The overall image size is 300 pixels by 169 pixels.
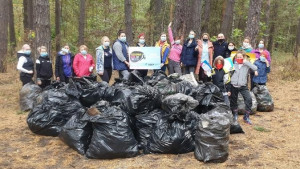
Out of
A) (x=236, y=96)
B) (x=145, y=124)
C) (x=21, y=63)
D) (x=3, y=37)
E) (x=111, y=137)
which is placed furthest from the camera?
(x=3, y=37)

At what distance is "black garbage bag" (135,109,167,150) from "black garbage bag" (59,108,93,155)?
29.3 inches

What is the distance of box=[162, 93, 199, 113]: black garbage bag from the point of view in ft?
14.2

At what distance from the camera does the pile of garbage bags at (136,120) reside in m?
3.99

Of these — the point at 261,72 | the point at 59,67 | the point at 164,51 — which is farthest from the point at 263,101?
the point at 59,67

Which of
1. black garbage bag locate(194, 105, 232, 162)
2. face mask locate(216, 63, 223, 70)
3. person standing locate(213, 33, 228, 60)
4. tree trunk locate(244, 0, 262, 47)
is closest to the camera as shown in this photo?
black garbage bag locate(194, 105, 232, 162)

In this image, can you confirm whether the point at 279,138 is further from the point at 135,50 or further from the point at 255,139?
the point at 135,50

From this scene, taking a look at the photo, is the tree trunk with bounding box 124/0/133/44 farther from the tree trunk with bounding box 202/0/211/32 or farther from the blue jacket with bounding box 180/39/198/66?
the tree trunk with bounding box 202/0/211/32

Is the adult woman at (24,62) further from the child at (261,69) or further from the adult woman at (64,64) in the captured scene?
the child at (261,69)

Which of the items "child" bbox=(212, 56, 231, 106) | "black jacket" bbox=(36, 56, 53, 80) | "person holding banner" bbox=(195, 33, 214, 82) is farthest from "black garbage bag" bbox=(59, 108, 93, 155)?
"person holding banner" bbox=(195, 33, 214, 82)

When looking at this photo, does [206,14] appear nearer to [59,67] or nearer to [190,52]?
[190,52]

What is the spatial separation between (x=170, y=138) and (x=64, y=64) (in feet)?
11.4

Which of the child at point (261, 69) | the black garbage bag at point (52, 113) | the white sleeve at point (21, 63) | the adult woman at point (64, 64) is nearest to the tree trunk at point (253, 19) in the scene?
the child at point (261, 69)

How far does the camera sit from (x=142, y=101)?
467 cm

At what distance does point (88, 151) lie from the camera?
4117 mm
